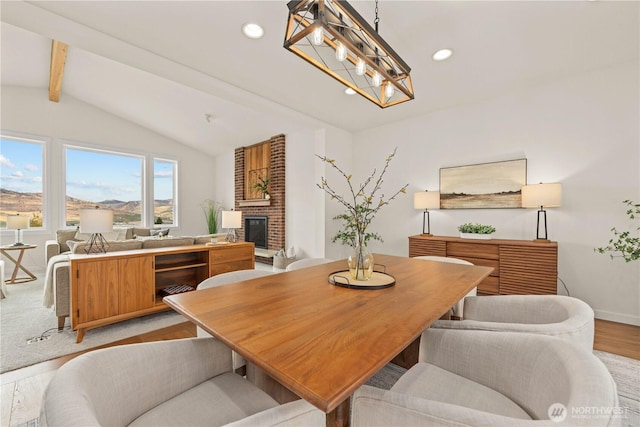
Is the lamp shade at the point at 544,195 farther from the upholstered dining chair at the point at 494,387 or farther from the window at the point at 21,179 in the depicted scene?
the window at the point at 21,179

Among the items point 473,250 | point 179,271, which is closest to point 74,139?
point 179,271

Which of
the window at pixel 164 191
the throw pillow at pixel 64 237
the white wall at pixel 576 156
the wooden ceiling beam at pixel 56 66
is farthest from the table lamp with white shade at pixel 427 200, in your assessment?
the window at pixel 164 191

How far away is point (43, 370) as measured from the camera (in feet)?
6.30

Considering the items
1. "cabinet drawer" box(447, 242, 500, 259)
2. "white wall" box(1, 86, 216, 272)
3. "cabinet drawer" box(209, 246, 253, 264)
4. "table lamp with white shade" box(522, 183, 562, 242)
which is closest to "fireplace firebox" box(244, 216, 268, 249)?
"white wall" box(1, 86, 216, 272)

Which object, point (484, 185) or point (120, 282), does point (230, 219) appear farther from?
point (484, 185)

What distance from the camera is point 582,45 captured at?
2.44 m

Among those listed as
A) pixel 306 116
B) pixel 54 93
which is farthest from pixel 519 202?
pixel 54 93

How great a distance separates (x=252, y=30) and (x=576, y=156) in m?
3.63

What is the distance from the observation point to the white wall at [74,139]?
5035 mm

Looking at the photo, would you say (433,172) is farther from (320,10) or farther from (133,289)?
(133,289)

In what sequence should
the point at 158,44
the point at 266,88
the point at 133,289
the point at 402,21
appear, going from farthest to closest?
the point at 266,88 < the point at 133,289 < the point at 158,44 < the point at 402,21

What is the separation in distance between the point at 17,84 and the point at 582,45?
8.58m

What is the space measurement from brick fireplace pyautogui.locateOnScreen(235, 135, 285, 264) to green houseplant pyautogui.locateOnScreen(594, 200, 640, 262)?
467 centimetres

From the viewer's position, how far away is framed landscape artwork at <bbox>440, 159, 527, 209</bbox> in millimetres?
3268
